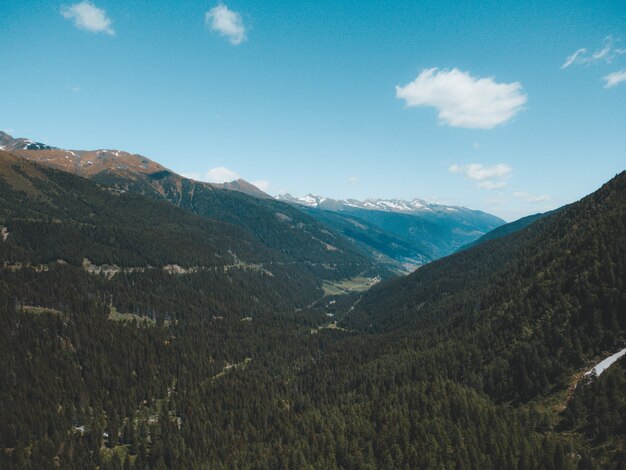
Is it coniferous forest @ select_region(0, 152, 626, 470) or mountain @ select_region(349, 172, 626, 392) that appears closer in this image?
coniferous forest @ select_region(0, 152, 626, 470)

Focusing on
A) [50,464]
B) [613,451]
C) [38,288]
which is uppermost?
[613,451]

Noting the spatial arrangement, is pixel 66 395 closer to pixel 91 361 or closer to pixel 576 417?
pixel 91 361

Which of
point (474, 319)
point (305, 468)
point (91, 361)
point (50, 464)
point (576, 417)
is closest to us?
point (576, 417)

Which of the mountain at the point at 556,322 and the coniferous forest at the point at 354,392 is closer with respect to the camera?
the coniferous forest at the point at 354,392

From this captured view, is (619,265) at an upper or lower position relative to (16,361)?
upper

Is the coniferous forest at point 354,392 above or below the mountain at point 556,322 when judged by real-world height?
below

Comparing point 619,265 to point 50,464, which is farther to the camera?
point 619,265

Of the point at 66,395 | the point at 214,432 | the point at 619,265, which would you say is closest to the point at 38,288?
the point at 66,395

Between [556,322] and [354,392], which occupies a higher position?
[556,322]

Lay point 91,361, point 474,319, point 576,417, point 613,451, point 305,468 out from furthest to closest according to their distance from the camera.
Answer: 1. point 474,319
2. point 91,361
3. point 305,468
4. point 576,417
5. point 613,451

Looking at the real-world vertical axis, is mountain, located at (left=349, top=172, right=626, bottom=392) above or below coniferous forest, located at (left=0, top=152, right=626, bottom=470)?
above

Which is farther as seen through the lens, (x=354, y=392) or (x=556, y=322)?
(x=354, y=392)
